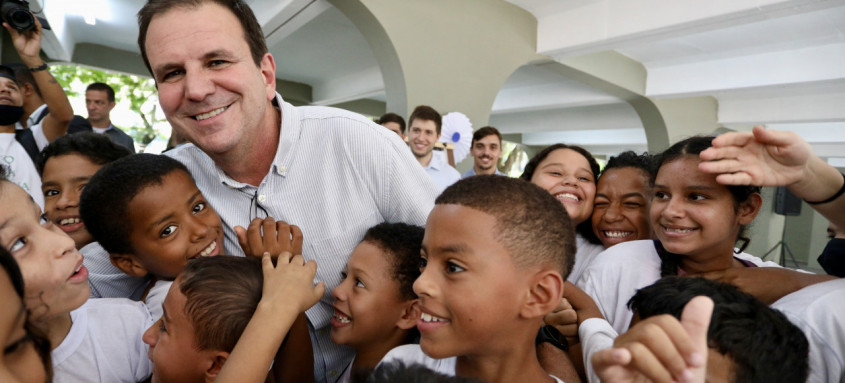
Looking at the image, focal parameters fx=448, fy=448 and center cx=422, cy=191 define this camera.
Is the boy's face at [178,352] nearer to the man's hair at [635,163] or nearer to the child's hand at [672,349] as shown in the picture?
the child's hand at [672,349]

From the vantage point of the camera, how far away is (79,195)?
5.95 ft

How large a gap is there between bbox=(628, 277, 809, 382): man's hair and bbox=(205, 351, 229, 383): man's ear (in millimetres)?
1073

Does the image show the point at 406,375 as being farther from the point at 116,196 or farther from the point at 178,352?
the point at 116,196

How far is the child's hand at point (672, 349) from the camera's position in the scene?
0.64m

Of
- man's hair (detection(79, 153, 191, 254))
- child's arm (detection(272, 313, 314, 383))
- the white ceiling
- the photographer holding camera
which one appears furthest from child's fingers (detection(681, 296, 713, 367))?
the white ceiling

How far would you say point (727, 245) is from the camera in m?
1.41

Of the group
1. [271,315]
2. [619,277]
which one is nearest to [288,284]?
[271,315]

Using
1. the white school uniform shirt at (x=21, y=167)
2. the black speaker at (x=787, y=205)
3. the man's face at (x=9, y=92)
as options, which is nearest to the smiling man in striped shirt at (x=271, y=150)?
the white school uniform shirt at (x=21, y=167)

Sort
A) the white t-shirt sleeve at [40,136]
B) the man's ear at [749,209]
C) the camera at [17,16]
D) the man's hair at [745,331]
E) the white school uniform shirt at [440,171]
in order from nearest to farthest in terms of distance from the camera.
Answer: the man's hair at [745,331] → the man's ear at [749,209] → the camera at [17,16] → the white t-shirt sleeve at [40,136] → the white school uniform shirt at [440,171]

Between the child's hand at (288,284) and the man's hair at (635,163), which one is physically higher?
the man's hair at (635,163)

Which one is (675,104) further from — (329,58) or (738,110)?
(329,58)

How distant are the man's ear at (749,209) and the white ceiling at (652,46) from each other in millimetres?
3437

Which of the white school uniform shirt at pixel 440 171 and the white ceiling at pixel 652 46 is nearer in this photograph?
the white school uniform shirt at pixel 440 171

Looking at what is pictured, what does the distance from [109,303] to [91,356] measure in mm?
175
